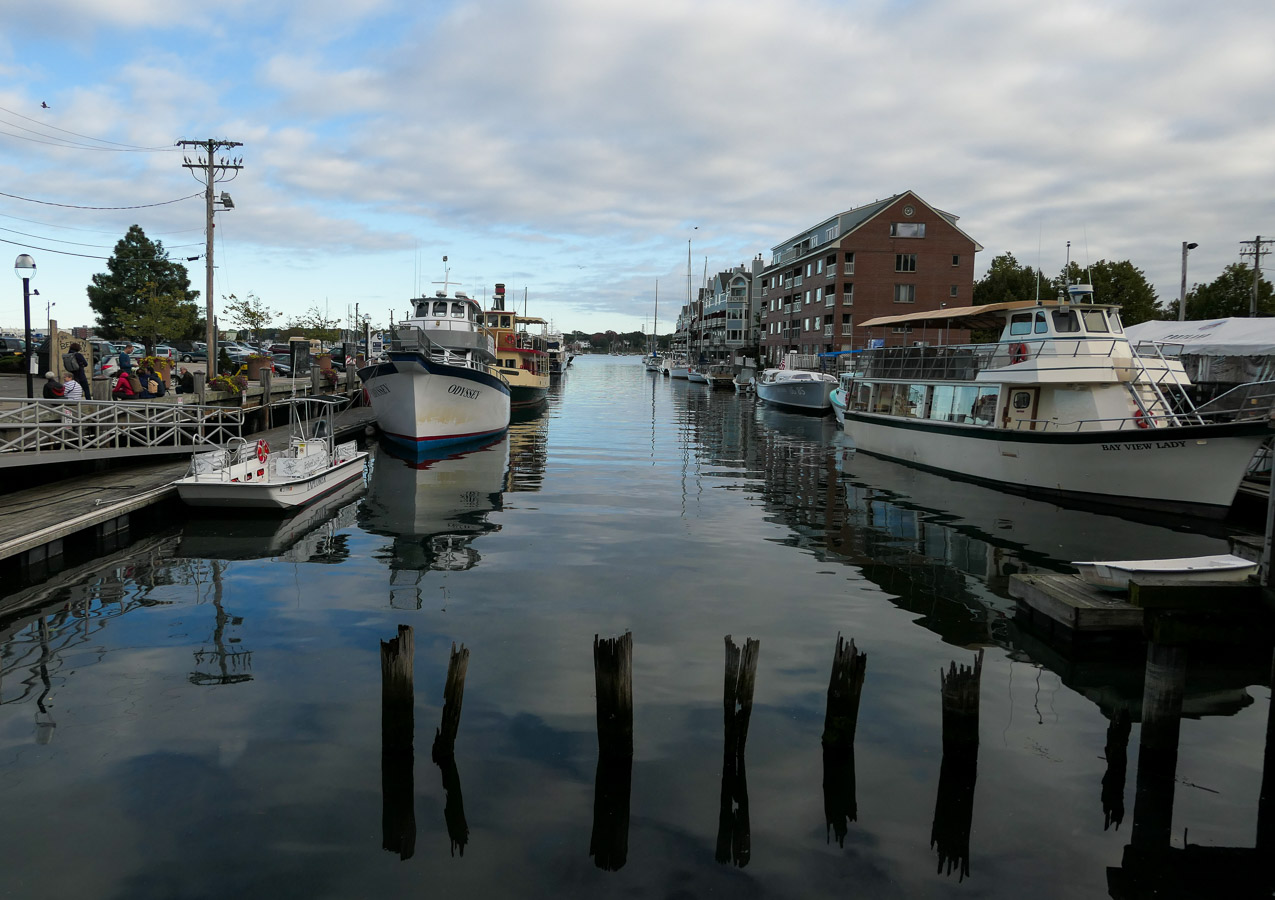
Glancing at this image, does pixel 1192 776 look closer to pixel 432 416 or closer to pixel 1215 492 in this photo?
pixel 1215 492

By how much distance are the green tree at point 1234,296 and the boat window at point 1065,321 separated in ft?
140

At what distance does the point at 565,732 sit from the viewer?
7.70 metres

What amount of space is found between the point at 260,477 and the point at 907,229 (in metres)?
61.3

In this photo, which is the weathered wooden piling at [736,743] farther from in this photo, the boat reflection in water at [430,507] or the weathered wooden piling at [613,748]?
the boat reflection in water at [430,507]

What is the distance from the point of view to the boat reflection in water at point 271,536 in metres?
14.3

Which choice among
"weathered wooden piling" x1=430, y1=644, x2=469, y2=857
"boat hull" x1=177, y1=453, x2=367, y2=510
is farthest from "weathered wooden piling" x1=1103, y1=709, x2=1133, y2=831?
"boat hull" x1=177, y1=453, x2=367, y2=510

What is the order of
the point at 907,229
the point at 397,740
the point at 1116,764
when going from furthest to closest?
the point at 907,229, the point at 1116,764, the point at 397,740

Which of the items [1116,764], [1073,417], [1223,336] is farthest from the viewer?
[1223,336]

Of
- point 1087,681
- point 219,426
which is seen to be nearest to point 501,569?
point 1087,681

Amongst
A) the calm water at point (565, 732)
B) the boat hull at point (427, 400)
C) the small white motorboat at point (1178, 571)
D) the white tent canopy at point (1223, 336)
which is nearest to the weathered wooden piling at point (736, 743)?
the calm water at point (565, 732)

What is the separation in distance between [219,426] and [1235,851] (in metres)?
21.1

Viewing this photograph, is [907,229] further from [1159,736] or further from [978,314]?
[1159,736]

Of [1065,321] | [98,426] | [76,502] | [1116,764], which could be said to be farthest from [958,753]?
[1065,321]

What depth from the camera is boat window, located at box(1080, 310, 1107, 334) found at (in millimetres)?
21938
